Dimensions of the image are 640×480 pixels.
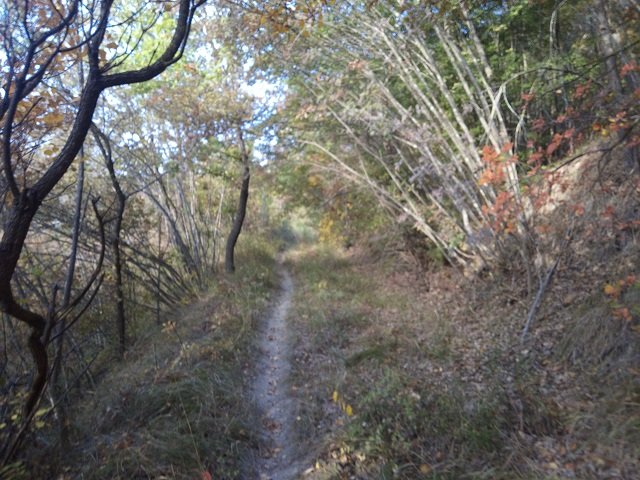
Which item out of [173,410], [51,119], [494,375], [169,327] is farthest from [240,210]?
[494,375]

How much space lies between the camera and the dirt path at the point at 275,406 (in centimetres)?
427

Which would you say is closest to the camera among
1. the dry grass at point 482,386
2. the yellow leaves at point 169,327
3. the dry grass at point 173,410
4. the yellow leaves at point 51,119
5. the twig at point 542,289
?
the dry grass at point 482,386

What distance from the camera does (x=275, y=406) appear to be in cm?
545

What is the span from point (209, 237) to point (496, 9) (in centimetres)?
821

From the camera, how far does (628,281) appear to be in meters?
4.77

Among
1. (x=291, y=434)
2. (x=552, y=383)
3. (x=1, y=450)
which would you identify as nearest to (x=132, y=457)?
(x=1, y=450)

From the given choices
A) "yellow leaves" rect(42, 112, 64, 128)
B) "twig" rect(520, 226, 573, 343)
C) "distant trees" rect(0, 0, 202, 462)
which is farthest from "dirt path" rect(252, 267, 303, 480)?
"yellow leaves" rect(42, 112, 64, 128)

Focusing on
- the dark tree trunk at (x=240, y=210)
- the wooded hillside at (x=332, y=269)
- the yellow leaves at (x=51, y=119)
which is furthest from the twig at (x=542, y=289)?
the dark tree trunk at (x=240, y=210)

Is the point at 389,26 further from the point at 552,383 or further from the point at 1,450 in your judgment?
the point at 1,450

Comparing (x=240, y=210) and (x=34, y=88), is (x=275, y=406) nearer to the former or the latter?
(x=34, y=88)

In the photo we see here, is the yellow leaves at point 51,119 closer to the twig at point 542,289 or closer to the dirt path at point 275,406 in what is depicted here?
the dirt path at point 275,406

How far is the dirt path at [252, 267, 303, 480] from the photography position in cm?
427

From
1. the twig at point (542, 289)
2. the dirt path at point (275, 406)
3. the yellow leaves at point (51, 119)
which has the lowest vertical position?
the twig at point (542, 289)

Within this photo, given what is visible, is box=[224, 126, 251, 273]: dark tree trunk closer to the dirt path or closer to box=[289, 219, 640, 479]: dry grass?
A: the dirt path
